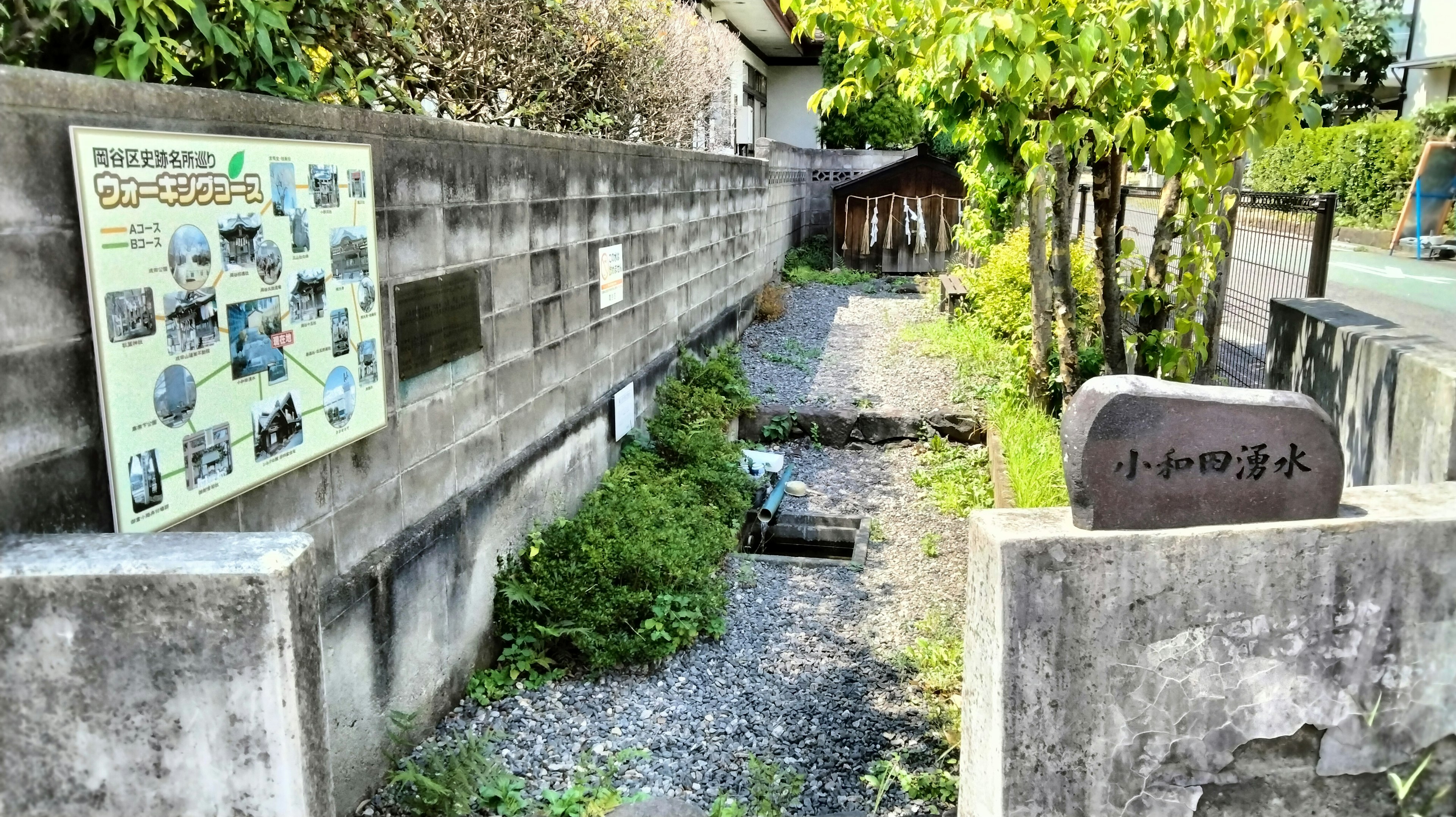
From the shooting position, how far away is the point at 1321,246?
19.4 feet

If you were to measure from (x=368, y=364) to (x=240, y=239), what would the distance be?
814 millimetres

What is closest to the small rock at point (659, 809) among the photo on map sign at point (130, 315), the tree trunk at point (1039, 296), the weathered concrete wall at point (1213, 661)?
the weathered concrete wall at point (1213, 661)

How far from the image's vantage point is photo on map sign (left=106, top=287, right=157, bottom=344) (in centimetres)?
241

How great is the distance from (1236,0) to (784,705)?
11.0 ft

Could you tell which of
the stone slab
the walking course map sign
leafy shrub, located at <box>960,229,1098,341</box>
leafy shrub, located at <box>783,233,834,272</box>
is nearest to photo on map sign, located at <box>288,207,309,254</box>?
the walking course map sign

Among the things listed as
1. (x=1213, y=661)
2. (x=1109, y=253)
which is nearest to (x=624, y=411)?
(x=1109, y=253)

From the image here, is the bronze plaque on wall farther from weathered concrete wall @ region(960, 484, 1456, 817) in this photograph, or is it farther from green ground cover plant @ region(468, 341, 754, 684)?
weathered concrete wall @ region(960, 484, 1456, 817)

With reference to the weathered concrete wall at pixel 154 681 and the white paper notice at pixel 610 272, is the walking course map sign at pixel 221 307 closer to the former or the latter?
the weathered concrete wall at pixel 154 681

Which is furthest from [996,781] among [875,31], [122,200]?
[875,31]

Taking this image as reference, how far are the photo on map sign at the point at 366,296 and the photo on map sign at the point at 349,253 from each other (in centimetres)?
2

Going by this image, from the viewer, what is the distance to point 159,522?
2.59 metres

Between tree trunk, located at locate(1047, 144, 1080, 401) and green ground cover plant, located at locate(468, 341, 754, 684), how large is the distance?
8.99 ft

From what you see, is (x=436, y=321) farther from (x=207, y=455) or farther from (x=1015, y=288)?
(x=1015, y=288)

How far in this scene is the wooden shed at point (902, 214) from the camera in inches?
729
